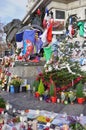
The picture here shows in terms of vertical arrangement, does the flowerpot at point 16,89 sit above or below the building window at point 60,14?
below

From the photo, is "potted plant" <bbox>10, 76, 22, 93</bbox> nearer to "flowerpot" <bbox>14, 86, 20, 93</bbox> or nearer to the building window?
"flowerpot" <bbox>14, 86, 20, 93</bbox>

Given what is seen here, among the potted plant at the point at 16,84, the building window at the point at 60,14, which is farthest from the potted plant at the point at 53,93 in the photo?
the building window at the point at 60,14

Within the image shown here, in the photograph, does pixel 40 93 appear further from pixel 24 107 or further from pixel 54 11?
pixel 54 11

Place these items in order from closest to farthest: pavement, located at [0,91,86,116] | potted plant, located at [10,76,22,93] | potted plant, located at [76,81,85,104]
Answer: pavement, located at [0,91,86,116]
potted plant, located at [76,81,85,104]
potted plant, located at [10,76,22,93]

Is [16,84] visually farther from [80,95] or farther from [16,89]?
[80,95]

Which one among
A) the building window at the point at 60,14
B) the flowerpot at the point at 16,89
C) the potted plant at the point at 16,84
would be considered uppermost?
the building window at the point at 60,14

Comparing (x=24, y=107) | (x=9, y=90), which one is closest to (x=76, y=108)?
(x=24, y=107)

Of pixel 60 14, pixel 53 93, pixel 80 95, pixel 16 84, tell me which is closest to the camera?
pixel 80 95

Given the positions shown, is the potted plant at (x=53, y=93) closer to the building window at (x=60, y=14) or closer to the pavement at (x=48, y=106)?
the pavement at (x=48, y=106)

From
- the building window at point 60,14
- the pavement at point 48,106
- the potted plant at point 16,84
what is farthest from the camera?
the building window at point 60,14

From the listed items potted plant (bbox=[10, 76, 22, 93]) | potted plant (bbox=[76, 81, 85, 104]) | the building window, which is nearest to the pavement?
potted plant (bbox=[76, 81, 85, 104])

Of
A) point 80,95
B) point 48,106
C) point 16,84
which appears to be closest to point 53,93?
point 48,106

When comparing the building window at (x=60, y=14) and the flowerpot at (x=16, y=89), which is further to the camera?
the building window at (x=60, y=14)

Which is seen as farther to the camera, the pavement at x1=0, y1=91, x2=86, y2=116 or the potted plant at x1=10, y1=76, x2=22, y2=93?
the potted plant at x1=10, y1=76, x2=22, y2=93
